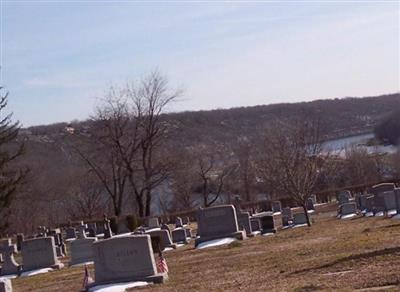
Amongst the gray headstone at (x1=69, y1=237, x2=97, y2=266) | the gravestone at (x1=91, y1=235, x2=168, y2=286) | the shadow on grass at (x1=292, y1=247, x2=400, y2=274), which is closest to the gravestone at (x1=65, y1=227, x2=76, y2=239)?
the gray headstone at (x1=69, y1=237, x2=97, y2=266)

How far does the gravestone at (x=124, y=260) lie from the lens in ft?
49.4

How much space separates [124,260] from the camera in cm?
1520

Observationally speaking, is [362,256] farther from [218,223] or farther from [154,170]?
[154,170]

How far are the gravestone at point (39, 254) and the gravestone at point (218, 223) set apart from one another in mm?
4742

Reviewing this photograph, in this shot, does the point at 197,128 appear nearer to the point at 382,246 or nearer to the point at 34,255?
the point at 34,255

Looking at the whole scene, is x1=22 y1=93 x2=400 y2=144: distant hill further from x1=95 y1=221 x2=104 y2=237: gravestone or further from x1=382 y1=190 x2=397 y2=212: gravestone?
x1=382 y1=190 x2=397 y2=212: gravestone

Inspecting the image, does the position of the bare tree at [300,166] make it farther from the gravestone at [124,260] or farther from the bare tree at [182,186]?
the gravestone at [124,260]

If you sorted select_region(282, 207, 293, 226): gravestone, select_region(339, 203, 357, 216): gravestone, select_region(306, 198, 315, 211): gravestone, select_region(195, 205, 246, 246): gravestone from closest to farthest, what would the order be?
select_region(195, 205, 246, 246): gravestone, select_region(282, 207, 293, 226): gravestone, select_region(339, 203, 357, 216): gravestone, select_region(306, 198, 315, 211): gravestone

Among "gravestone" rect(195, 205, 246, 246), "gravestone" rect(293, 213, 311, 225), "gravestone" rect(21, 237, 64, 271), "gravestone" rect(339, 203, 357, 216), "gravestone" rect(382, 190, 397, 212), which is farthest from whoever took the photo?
"gravestone" rect(339, 203, 357, 216)

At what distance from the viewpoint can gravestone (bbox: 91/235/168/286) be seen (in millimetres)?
15047

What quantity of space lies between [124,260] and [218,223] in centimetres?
900

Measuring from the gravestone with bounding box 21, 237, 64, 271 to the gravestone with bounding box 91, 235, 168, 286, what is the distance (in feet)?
31.4

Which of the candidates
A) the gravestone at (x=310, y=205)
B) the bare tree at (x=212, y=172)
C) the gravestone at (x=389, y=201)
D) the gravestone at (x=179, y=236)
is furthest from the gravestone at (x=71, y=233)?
the bare tree at (x=212, y=172)

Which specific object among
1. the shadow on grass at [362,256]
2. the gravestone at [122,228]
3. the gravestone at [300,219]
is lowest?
the shadow on grass at [362,256]
